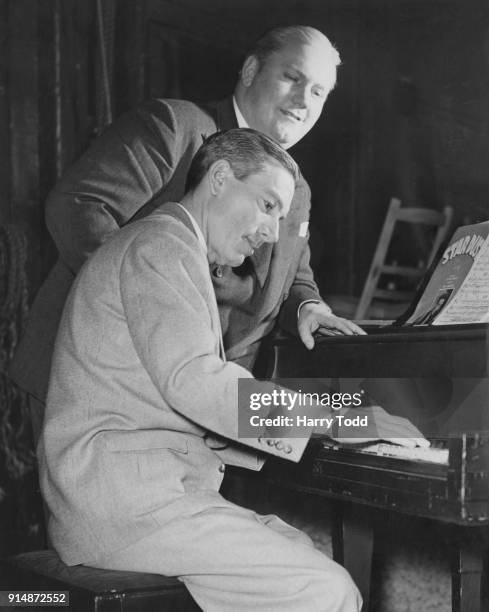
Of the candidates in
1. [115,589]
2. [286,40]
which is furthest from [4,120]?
[115,589]

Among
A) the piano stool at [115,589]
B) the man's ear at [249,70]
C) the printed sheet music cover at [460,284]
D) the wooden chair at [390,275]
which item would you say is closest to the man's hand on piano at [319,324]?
the printed sheet music cover at [460,284]

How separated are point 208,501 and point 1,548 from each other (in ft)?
5.74

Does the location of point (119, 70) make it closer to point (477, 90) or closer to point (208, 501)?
point (477, 90)

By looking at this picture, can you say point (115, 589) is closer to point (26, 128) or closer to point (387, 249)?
point (26, 128)

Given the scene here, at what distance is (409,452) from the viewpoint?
171cm

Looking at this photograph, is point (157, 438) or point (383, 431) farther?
point (383, 431)

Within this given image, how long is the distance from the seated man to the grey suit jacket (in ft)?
1.90

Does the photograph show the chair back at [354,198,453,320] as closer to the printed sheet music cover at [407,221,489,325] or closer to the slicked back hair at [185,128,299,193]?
the printed sheet music cover at [407,221,489,325]

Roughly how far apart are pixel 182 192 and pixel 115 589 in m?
1.08

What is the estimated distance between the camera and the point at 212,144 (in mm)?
1797

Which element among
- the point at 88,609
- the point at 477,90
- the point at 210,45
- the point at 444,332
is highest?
the point at 210,45

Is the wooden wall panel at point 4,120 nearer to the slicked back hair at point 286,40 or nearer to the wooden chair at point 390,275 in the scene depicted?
the slicked back hair at point 286,40

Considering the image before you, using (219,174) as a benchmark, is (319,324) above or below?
below

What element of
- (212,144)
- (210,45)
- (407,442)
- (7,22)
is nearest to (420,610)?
(407,442)
